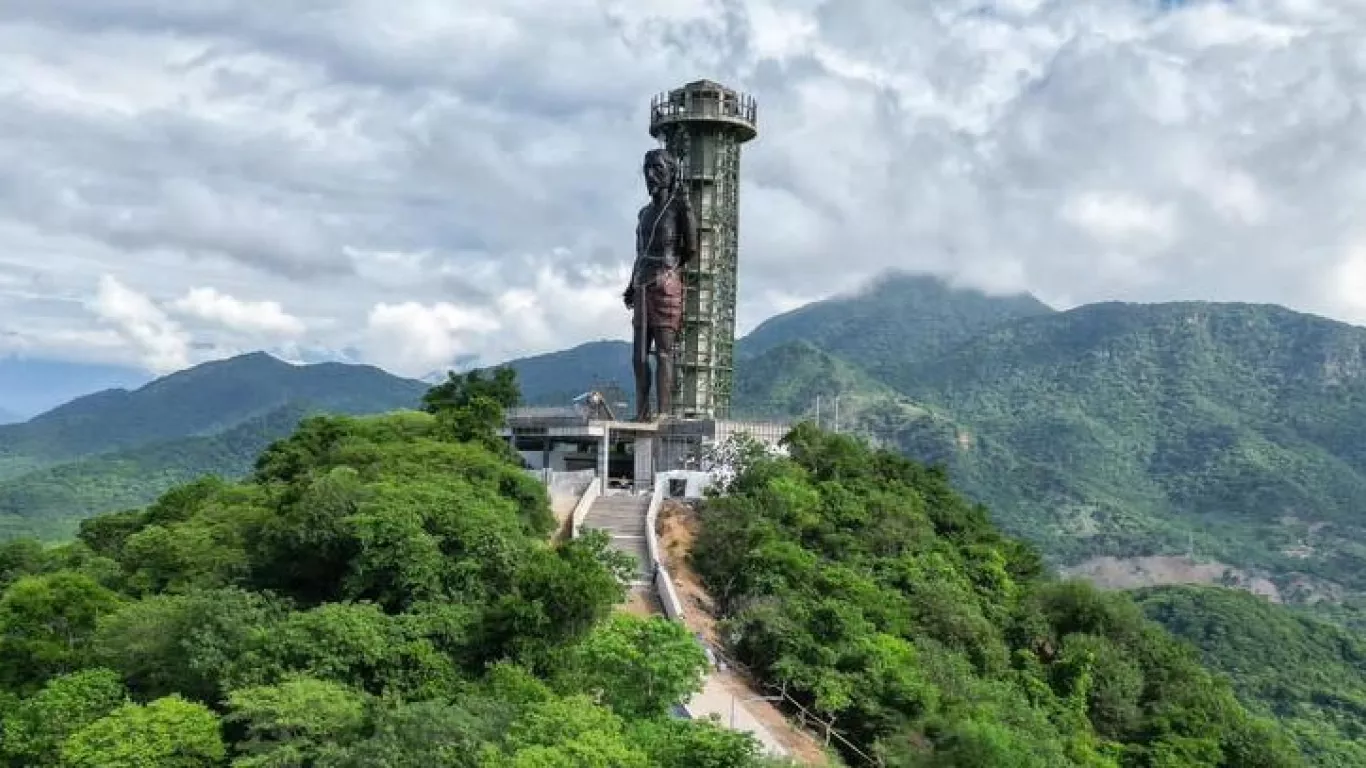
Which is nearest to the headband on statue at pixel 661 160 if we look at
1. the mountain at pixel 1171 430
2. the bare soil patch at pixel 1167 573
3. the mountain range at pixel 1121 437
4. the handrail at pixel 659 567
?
the handrail at pixel 659 567

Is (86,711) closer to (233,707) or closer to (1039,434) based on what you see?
(233,707)

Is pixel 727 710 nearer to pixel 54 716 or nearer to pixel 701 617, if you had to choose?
pixel 701 617

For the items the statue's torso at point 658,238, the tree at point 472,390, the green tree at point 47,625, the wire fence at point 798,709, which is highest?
the statue's torso at point 658,238

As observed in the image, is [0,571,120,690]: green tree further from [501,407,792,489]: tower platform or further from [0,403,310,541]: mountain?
[0,403,310,541]: mountain

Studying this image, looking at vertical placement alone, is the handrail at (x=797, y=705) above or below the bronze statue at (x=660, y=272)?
below

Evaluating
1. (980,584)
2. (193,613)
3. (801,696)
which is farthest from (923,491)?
(193,613)

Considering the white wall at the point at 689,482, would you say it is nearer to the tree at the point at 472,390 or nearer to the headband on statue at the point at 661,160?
the tree at the point at 472,390
